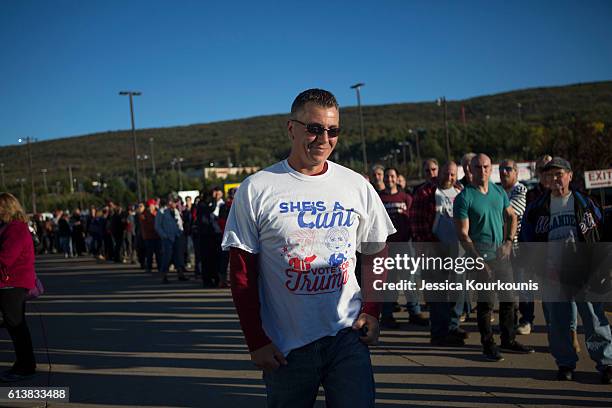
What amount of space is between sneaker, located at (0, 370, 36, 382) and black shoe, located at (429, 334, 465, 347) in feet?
14.6

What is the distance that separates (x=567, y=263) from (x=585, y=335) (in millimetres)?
656

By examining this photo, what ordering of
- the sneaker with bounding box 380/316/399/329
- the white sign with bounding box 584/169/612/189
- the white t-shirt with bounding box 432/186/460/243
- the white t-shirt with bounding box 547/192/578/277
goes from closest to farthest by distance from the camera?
the white t-shirt with bounding box 547/192/578/277, the white t-shirt with bounding box 432/186/460/243, the sneaker with bounding box 380/316/399/329, the white sign with bounding box 584/169/612/189

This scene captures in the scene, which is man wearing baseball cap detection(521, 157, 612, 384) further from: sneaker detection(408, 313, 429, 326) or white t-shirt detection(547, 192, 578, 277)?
sneaker detection(408, 313, 429, 326)

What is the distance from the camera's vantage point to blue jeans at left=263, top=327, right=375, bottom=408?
2830mm

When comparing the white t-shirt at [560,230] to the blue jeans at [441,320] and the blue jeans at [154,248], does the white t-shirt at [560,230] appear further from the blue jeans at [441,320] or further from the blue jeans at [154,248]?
the blue jeans at [154,248]

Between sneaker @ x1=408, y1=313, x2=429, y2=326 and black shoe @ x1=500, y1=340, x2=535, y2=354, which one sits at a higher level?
black shoe @ x1=500, y1=340, x2=535, y2=354

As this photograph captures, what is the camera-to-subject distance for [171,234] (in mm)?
15070

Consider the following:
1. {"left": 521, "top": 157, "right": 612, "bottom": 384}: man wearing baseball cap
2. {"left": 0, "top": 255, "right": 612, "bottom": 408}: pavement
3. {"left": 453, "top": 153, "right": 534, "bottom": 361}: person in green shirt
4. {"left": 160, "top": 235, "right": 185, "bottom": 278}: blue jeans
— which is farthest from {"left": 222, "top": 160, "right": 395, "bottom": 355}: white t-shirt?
{"left": 160, "top": 235, "right": 185, "bottom": 278}: blue jeans

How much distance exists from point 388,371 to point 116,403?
8.48 feet

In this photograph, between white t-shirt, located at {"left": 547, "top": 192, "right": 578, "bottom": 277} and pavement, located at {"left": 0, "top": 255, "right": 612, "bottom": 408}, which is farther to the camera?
white t-shirt, located at {"left": 547, "top": 192, "right": 578, "bottom": 277}

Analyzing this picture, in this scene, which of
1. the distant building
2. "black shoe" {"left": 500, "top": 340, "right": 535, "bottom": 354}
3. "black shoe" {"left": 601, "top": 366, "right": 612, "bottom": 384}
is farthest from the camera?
the distant building

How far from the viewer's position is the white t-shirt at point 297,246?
9.42 feet

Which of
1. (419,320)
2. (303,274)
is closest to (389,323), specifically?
(419,320)

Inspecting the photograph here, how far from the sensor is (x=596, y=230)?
5566 millimetres
